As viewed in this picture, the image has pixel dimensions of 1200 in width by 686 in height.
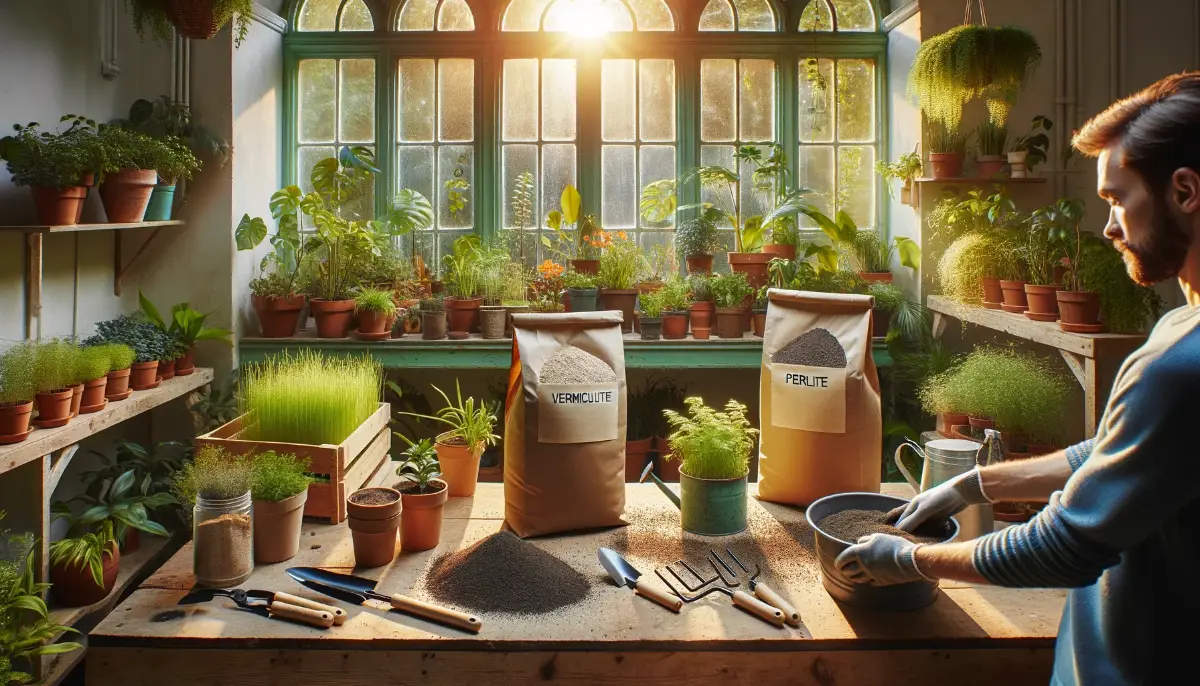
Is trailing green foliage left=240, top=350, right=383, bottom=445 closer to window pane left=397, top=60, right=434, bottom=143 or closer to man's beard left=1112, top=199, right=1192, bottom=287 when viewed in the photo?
man's beard left=1112, top=199, right=1192, bottom=287

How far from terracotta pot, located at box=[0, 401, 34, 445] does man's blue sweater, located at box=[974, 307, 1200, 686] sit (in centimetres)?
274

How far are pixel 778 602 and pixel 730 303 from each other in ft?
9.44

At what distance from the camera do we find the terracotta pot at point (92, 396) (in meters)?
3.21

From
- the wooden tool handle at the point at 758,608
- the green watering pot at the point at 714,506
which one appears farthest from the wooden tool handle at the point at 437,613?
the green watering pot at the point at 714,506

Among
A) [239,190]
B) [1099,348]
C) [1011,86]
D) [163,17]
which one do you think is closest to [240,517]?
[163,17]

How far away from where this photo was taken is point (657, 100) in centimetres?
515

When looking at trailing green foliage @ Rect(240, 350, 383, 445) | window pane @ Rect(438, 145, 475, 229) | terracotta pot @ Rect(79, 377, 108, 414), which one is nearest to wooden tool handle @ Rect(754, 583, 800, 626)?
trailing green foliage @ Rect(240, 350, 383, 445)

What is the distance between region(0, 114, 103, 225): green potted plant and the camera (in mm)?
3137

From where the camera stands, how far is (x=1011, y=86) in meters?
3.63

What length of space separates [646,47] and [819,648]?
406cm

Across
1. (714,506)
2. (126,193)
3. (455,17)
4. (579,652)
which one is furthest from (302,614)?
(455,17)

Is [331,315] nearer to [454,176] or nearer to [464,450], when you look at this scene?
[454,176]

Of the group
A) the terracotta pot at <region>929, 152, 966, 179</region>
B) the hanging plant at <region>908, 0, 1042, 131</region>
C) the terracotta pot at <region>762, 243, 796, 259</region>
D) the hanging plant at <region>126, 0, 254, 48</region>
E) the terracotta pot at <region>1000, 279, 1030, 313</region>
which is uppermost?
the hanging plant at <region>126, 0, 254, 48</region>

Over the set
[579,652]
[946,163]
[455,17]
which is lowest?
[579,652]
